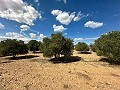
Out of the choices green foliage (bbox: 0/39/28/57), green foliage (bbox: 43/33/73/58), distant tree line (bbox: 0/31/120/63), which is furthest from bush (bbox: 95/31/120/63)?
green foliage (bbox: 0/39/28/57)

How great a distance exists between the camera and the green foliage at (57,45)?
106 ft

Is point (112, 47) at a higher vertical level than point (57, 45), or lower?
lower

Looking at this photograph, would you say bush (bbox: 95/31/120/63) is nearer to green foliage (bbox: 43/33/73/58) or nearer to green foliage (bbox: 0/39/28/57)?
green foliage (bbox: 43/33/73/58)

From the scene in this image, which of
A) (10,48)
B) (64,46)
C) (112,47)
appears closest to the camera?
(112,47)

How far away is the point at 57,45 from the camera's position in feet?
106

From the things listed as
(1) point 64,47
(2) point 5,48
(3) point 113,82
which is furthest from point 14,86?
(2) point 5,48

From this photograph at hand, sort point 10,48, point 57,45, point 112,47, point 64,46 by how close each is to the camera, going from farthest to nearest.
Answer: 1. point 10,48
2. point 64,46
3. point 57,45
4. point 112,47

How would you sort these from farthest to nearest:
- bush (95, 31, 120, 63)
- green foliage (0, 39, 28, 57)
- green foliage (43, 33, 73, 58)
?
green foliage (0, 39, 28, 57) → green foliage (43, 33, 73, 58) → bush (95, 31, 120, 63)

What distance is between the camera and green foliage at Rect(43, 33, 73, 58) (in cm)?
3228

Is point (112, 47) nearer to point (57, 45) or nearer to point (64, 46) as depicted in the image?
point (64, 46)

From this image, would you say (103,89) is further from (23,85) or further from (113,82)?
(23,85)

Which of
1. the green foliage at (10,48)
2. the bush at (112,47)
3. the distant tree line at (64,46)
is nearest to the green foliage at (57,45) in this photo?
the distant tree line at (64,46)

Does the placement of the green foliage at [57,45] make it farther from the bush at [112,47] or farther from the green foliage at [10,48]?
the green foliage at [10,48]

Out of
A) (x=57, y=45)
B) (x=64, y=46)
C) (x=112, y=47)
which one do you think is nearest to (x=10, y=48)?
(x=57, y=45)
